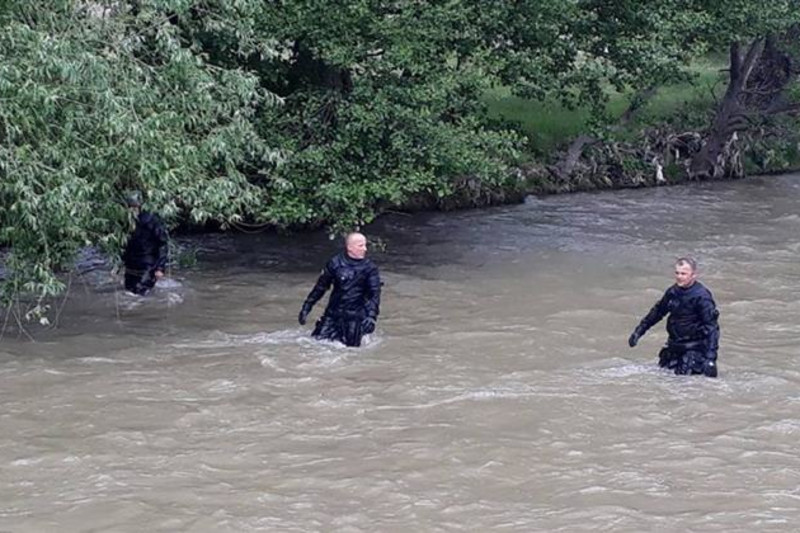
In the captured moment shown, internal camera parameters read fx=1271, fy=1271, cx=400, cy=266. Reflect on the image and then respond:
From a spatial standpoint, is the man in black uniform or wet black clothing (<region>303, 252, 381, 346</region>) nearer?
wet black clothing (<region>303, 252, 381, 346</region>)

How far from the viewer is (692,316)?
45.7 ft

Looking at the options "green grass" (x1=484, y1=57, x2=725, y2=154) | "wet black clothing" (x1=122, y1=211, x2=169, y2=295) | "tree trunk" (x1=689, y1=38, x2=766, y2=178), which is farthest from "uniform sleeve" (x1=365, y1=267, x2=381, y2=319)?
"tree trunk" (x1=689, y1=38, x2=766, y2=178)

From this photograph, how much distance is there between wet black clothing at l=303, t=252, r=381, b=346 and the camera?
1528cm

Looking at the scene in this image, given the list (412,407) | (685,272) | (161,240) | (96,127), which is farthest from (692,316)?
(161,240)

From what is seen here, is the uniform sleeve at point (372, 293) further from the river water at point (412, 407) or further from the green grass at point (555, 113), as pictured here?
the green grass at point (555, 113)

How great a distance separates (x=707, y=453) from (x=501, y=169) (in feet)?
29.7

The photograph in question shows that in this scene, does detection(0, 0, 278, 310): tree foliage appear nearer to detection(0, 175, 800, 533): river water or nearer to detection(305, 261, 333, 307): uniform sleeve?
detection(305, 261, 333, 307): uniform sleeve

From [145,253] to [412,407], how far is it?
6.86 meters

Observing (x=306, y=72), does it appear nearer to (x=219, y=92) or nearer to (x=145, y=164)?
(x=219, y=92)

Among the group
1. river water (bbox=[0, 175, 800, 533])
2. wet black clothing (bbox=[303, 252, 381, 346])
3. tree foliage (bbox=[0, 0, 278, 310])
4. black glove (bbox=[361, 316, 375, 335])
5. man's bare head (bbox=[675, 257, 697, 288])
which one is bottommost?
river water (bbox=[0, 175, 800, 533])

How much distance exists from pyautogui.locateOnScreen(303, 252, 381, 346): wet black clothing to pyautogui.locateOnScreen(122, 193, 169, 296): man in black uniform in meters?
3.85

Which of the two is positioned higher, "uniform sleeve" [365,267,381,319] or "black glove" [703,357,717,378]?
"uniform sleeve" [365,267,381,319]

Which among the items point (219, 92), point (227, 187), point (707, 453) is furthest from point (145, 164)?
point (707, 453)

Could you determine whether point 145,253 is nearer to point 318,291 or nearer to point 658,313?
point 318,291
